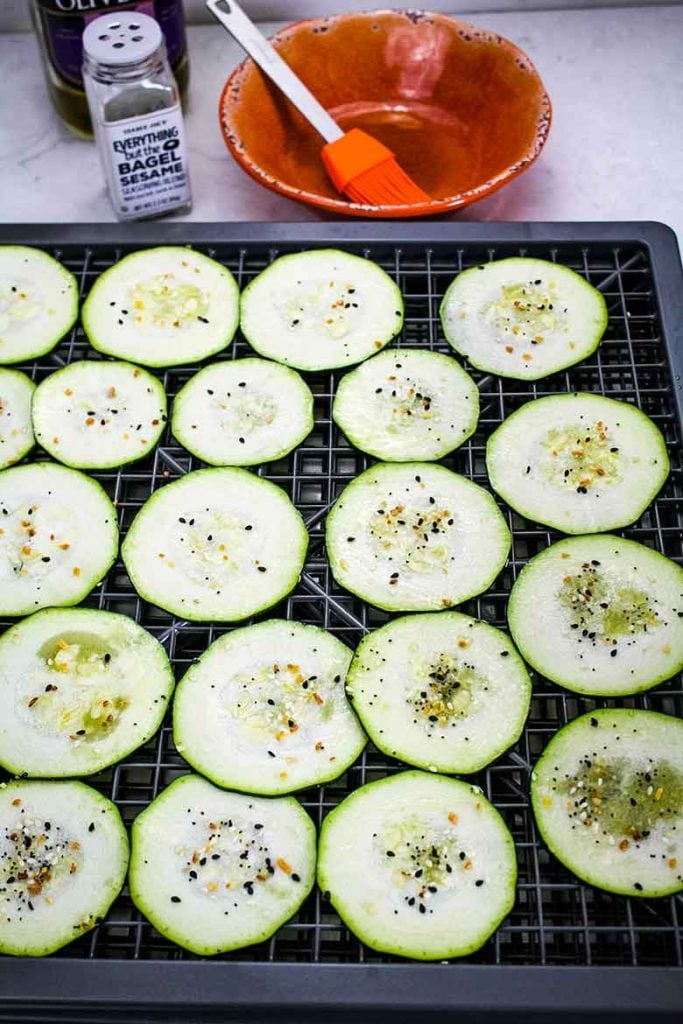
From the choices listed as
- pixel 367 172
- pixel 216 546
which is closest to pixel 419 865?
pixel 216 546

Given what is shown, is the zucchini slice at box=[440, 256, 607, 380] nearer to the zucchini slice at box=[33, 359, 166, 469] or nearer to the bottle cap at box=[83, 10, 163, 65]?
the zucchini slice at box=[33, 359, 166, 469]

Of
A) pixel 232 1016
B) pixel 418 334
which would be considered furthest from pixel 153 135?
pixel 232 1016

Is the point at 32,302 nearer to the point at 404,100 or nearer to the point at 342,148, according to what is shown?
the point at 342,148

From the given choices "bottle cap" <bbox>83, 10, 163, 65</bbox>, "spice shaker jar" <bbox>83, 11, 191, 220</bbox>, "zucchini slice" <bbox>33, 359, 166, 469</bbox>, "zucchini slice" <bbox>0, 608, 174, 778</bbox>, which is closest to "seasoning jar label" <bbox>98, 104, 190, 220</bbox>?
"spice shaker jar" <bbox>83, 11, 191, 220</bbox>

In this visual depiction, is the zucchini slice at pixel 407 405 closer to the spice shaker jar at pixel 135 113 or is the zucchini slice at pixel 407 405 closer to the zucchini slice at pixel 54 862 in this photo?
the spice shaker jar at pixel 135 113

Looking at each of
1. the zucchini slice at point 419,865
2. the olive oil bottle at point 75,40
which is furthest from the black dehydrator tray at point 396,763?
the olive oil bottle at point 75,40
